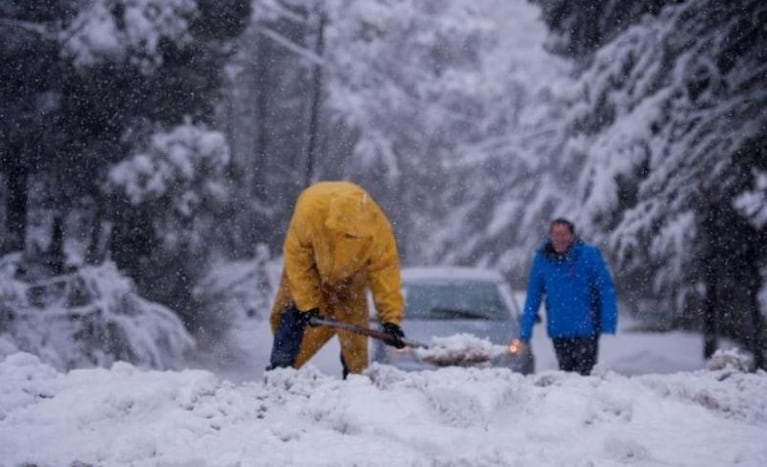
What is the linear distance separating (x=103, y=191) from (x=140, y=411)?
22.0 feet

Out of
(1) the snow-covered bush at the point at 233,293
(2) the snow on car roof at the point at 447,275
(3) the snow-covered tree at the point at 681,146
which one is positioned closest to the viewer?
(3) the snow-covered tree at the point at 681,146

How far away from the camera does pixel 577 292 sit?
6781 millimetres

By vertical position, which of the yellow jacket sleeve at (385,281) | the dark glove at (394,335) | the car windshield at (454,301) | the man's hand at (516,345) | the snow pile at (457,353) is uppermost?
the yellow jacket sleeve at (385,281)

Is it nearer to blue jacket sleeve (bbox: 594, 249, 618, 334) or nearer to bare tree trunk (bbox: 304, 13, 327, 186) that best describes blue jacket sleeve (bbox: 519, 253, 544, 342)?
blue jacket sleeve (bbox: 594, 249, 618, 334)

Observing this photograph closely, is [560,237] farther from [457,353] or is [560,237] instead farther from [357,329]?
[357,329]

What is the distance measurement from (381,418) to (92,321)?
6.51 metres

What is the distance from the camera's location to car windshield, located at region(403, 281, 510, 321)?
8.88m

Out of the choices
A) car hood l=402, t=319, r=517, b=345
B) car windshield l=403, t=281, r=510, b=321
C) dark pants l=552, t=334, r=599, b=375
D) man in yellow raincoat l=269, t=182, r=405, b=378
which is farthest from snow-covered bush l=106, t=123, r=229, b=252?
dark pants l=552, t=334, r=599, b=375

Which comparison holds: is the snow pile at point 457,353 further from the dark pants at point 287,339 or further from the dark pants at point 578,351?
the dark pants at point 578,351

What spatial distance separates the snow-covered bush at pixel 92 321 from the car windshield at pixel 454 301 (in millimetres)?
2761

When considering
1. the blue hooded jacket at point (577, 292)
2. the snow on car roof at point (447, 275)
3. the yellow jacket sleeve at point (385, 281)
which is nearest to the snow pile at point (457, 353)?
the yellow jacket sleeve at point (385, 281)

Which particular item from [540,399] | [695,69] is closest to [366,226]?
[540,399]

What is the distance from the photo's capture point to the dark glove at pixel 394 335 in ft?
18.2

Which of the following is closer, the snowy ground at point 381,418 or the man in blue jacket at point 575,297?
the snowy ground at point 381,418
